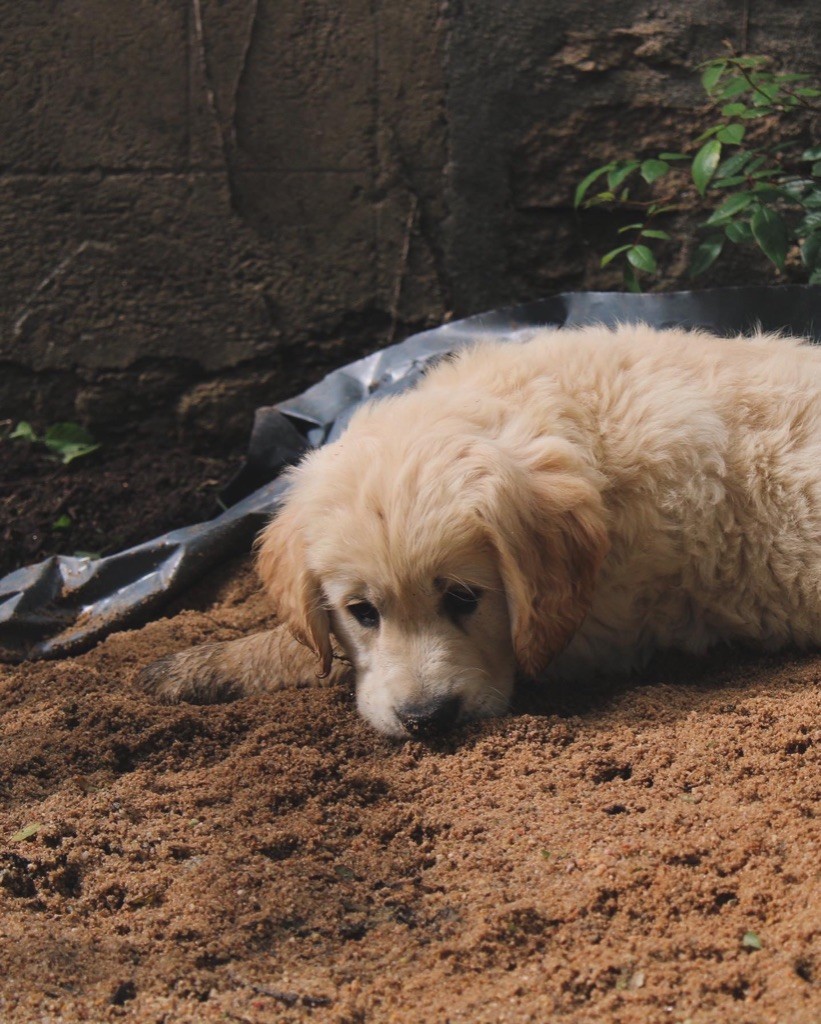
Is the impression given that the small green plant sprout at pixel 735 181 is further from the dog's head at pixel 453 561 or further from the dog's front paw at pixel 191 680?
the dog's front paw at pixel 191 680

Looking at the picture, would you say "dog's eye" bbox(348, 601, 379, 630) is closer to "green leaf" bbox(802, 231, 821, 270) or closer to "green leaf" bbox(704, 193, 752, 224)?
"green leaf" bbox(704, 193, 752, 224)

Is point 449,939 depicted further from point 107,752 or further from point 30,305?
point 30,305

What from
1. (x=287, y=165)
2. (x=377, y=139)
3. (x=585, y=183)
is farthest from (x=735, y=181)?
(x=287, y=165)

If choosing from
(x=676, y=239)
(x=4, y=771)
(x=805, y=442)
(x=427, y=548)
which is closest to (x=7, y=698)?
(x=4, y=771)

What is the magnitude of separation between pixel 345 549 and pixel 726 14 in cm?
367

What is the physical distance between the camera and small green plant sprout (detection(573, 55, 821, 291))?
4.40m

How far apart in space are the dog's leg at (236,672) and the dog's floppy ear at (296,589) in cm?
16

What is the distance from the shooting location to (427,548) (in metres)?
2.91

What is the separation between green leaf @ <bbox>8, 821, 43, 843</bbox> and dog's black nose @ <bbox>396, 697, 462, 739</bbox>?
956mm

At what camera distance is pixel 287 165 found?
5.18 metres

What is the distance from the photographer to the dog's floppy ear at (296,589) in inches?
127

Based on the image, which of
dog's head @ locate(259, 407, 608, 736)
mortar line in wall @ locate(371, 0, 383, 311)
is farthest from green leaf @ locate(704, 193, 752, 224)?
dog's head @ locate(259, 407, 608, 736)

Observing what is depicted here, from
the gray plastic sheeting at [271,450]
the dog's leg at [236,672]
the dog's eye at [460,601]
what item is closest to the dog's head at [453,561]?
the dog's eye at [460,601]

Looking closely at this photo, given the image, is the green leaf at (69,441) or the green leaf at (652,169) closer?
the green leaf at (652,169)
